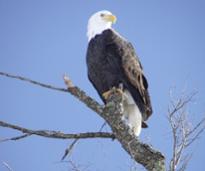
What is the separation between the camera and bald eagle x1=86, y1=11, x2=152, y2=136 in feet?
18.0

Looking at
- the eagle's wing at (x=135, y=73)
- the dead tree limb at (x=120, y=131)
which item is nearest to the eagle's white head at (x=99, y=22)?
the eagle's wing at (x=135, y=73)

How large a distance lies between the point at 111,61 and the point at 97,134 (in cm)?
183

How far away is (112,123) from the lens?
14.0ft

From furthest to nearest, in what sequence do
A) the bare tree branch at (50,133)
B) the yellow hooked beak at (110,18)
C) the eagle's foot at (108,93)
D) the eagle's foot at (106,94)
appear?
the yellow hooked beak at (110,18) → the eagle's foot at (106,94) → the eagle's foot at (108,93) → the bare tree branch at (50,133)

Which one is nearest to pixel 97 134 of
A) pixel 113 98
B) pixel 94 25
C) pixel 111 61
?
pixel 113 98

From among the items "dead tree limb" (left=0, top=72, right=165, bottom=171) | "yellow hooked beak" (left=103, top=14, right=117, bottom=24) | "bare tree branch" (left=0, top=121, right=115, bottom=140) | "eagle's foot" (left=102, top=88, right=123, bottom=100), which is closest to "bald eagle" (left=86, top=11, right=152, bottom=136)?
"eagle's foot" (left=102, top=88, right=123, bottom=100)

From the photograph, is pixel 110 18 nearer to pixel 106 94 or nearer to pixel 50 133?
pixel 106 94

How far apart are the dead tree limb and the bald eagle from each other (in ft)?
2.29

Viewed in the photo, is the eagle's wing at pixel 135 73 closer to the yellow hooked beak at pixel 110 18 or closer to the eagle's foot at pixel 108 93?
the eagle's foot at pixel 108 93

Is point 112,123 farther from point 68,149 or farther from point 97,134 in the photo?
point 68,149

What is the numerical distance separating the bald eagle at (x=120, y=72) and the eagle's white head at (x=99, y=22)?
35 millimetres

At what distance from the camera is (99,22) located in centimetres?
673

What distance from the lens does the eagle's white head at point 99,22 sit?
6.50 metres

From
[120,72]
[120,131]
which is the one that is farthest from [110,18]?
[120,131]
